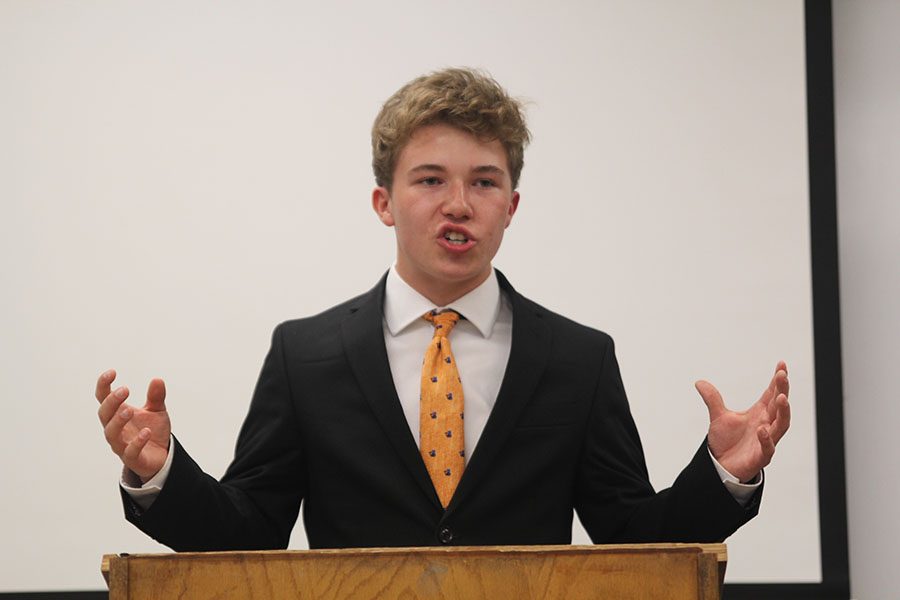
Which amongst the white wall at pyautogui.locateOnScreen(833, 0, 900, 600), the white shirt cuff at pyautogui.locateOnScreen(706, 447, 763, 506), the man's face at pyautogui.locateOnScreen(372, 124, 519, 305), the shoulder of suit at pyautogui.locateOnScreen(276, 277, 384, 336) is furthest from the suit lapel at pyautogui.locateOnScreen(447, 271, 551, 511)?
the white wall at pyautogui.locateOnScreen(833, 0, 900, 600)

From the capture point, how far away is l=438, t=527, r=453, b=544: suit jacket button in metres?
1.57

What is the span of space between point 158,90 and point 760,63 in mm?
1608

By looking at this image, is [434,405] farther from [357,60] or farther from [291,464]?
[357,60]

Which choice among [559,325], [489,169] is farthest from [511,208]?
[559,325]

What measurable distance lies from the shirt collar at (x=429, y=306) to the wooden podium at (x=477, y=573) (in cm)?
67

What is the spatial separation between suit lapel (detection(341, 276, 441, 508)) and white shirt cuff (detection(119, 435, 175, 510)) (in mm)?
334

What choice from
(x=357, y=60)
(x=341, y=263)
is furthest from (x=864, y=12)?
(x=341, y=263)

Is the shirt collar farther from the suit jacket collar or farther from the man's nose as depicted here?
the man's nose

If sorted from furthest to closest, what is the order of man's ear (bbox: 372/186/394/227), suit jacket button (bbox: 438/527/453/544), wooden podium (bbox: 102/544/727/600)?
man's ear (bbox: 372/186/394/227), suit jacket button (bbox: 438/527/453/544), wooden podium (bbox: 102/544/727/600)

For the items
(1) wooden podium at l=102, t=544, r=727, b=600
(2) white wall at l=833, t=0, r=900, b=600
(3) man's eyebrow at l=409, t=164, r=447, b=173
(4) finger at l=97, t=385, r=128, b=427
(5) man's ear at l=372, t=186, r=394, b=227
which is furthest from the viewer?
(2) white wall at l=833, t=0, r=900, b=600

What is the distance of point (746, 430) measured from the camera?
1.44 meters

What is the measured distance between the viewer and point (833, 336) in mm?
2889

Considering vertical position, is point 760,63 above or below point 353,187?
above

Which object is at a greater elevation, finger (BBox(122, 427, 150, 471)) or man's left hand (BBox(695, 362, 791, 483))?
man's left hand (BBox(695, 362, 791, 483))
